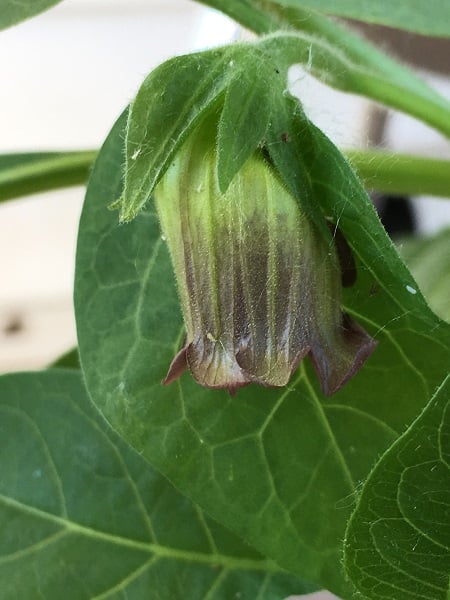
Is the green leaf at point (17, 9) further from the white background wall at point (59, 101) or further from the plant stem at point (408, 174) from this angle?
the white background wall at point (59, 101)

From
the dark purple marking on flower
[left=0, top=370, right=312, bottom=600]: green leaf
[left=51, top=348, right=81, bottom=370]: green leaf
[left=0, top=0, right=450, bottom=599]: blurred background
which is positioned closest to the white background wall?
[left=0, top=0, right=450, bottom=599]: blurred background

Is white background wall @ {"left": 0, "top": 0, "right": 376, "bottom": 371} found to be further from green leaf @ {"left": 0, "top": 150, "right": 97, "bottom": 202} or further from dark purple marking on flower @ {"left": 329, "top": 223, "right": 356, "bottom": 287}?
dark purple marking on flower @ {"left": 329, "top": 223, "right": 356, "bottom": 287}

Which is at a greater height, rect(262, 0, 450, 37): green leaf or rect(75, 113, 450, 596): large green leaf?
rect(262, 0, 450, 37): green leaf

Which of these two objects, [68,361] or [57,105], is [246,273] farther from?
[57,105]

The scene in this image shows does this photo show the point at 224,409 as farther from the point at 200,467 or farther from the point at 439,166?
the point at 439,166

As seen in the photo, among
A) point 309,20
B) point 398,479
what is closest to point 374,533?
point 398,479

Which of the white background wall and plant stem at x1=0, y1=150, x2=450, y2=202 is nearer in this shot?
plant stem at x1=0, y1=150, x2=450, y2=202
